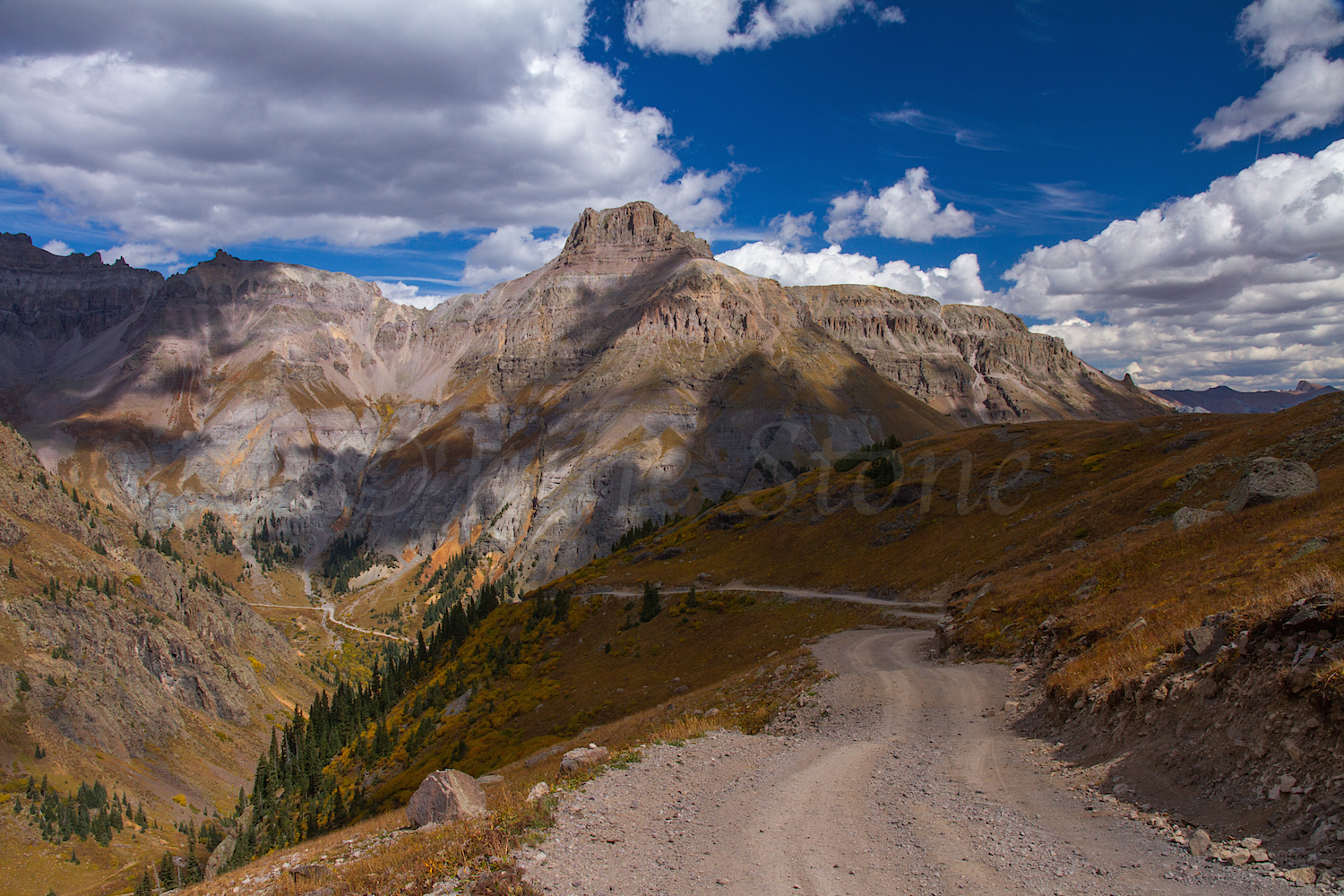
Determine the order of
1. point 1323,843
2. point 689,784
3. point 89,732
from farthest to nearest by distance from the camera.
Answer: point 89,732, point 689,784, point 1323,843

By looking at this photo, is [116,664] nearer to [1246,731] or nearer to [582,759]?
[582,759]

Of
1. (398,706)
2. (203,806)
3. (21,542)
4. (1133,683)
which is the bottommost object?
(203,806)

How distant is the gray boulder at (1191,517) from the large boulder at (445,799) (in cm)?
3266

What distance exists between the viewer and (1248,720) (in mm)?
11195

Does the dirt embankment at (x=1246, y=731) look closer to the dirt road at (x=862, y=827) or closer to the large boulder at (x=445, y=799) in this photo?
the dirt road at (x=862, y=827)

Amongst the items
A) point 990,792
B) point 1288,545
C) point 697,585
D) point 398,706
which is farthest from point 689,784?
point 398,706

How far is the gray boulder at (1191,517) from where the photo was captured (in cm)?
3015

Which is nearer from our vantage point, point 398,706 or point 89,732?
point 398,706

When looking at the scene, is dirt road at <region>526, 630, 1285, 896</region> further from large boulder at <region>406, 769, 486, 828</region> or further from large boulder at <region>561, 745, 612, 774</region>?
large boulder at <region>406, 769, 486, 828</region>

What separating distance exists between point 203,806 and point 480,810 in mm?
144221

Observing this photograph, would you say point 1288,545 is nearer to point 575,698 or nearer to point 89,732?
point 575,698

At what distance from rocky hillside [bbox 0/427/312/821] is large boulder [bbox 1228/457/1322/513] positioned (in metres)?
155

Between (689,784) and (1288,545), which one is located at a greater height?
(1288,545)

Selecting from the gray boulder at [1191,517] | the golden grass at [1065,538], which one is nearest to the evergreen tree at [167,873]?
the golden grass at [1065,538]
